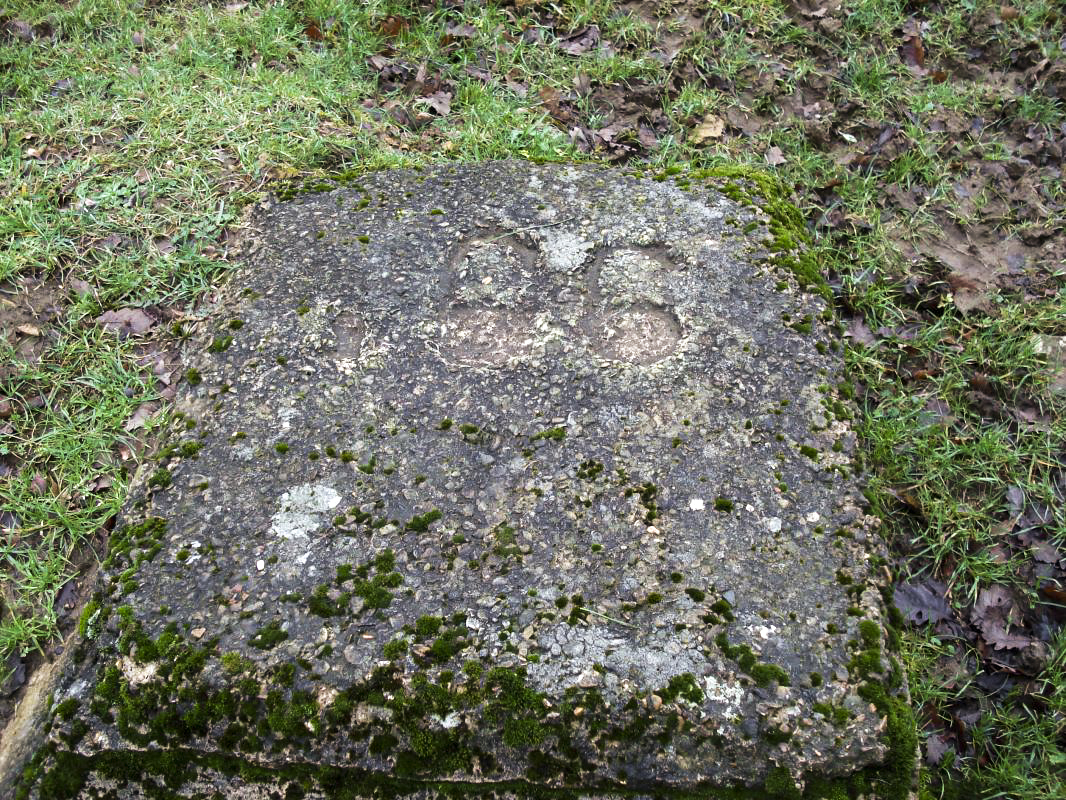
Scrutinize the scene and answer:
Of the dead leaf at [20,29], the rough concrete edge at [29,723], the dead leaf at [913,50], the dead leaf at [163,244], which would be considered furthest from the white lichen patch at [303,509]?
the dead leaf at [913,50]

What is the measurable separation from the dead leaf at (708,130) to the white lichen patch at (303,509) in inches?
101

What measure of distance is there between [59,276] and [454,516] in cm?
206

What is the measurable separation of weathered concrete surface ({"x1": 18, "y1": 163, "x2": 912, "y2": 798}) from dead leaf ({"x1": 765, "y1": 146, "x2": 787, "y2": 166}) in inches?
45.4

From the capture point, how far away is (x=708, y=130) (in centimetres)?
370

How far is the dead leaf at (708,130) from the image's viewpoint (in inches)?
144

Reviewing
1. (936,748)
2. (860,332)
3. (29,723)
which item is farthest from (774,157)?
(29,723)

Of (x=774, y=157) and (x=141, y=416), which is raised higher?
(x=774, y=157)

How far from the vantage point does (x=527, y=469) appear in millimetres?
2021

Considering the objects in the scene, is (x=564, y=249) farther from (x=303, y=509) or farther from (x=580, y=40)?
(x=580, y=40)

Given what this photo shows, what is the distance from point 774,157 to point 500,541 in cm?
255

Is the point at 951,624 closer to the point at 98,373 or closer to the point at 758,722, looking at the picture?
the point at 758,722

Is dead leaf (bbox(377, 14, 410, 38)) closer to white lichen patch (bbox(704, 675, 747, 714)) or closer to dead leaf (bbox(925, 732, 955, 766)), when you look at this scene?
white lichen patch (bbox(704, 675, 747, 714))

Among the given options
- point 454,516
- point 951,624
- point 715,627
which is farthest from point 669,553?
point 951,624

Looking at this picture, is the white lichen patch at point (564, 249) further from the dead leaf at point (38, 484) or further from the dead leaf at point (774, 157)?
the dead leaf at point (38, 484)
